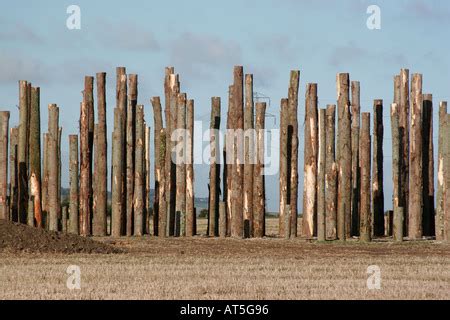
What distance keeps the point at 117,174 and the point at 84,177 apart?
0.68 meters

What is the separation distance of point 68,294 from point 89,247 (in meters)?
6.29

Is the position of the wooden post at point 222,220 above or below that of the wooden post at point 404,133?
below

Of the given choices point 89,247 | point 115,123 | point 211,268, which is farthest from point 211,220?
point 211,268

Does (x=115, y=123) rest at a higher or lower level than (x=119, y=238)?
higher

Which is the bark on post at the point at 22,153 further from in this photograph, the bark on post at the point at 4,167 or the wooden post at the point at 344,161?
the wooden post at the point at 344,161

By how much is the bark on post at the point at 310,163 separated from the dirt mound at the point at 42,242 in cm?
510

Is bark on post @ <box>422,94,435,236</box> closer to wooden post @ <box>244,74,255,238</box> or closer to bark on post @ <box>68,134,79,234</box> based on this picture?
wooden post @ <box>244,74,255,238</box>

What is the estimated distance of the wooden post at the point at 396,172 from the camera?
22.0 metres

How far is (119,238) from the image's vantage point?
23156mm

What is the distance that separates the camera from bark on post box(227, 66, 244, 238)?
2316 cm

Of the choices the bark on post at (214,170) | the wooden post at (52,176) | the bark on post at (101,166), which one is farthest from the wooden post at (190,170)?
the wooden post at (52,176)

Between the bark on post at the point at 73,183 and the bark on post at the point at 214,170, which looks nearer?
the bark on post at the point at 214,170

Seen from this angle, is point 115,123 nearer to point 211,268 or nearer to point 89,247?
point 89,247

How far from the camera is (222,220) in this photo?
2327 cm
